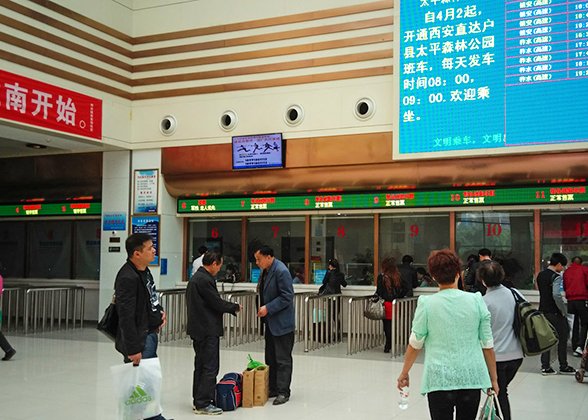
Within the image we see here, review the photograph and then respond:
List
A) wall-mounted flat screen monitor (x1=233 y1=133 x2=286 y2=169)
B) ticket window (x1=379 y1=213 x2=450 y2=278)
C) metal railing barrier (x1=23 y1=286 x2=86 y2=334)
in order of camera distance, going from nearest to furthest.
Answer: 1. ticket window (x1=379 y1=213 x2=450 y2=278)
2. wall-mounted flat screen monitor (x1=233 y1=133 x2=286 y2=169)
3. metal railing barrier (x1=23 y1=286 x2=86 y2=334)

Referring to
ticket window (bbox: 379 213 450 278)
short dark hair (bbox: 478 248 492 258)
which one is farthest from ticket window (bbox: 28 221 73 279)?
short dark hair (bbox: 478 248 492 258)

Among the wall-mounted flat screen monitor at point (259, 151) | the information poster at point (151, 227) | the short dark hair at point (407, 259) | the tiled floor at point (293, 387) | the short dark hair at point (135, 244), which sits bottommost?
the tiled floor at point (293, 387)

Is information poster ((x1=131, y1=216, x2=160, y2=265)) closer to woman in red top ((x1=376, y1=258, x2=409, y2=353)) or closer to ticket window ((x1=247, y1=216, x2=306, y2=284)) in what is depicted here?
ticket window ((x1=247, y1=216, x2=306, y2=284))

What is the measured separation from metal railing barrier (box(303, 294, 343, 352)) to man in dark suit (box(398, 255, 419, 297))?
1135 mm

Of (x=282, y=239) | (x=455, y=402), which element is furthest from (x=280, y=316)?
(x=282, y=239)

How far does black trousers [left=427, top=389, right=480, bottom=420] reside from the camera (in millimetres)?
3627

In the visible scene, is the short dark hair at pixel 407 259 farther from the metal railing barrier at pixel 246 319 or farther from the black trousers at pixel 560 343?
the black trousers at pixel 560 343

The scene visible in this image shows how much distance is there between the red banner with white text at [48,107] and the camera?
10.5 m

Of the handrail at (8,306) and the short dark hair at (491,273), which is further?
the handrail at (8,306)

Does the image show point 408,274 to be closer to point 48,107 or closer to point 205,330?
point 205,330

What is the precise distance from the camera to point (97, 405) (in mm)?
6789

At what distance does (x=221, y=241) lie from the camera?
13797mm

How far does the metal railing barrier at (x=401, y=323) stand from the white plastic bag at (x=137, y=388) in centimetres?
553

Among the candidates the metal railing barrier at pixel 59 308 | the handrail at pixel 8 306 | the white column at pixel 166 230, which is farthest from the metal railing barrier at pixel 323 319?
the handrail at pixel 8 306
